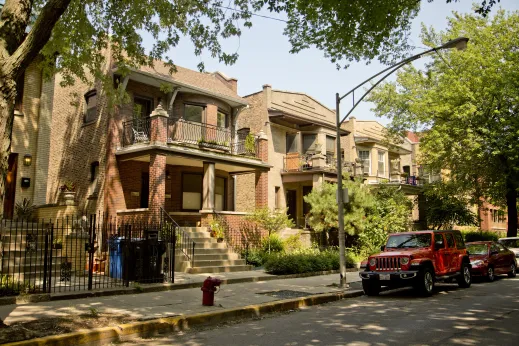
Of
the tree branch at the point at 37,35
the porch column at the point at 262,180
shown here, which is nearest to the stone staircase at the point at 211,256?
the porch column at the point at 262,180

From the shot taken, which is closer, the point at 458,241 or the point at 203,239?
the point at 458,241

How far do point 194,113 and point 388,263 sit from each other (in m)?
12.7

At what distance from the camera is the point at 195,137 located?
20.8 meters

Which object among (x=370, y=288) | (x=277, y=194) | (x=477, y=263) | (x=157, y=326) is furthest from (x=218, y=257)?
(x=277, y=194)

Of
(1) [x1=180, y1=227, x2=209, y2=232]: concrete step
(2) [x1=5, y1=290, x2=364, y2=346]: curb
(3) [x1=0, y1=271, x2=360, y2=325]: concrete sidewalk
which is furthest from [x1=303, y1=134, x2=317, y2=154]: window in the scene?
(2) [x1=5, y1=290, x2=364, y2=346]: curb

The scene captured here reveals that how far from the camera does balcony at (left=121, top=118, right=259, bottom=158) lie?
19.0m

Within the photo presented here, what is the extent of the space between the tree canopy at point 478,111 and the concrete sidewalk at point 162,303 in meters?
16.1

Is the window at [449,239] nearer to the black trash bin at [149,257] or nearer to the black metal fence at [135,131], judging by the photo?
the black trash bin at [149,257]

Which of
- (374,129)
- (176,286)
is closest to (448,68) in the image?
(374,129)

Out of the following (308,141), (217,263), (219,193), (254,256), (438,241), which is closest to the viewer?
(438,241)

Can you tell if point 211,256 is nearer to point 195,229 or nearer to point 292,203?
point 195,229

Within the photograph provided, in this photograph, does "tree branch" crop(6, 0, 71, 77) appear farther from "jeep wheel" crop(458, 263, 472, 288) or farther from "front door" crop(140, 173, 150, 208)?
"jeep wheel" crop(458, 263, 472, 288)

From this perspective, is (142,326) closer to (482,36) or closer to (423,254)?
(423,254)

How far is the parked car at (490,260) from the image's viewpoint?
1633 cm
